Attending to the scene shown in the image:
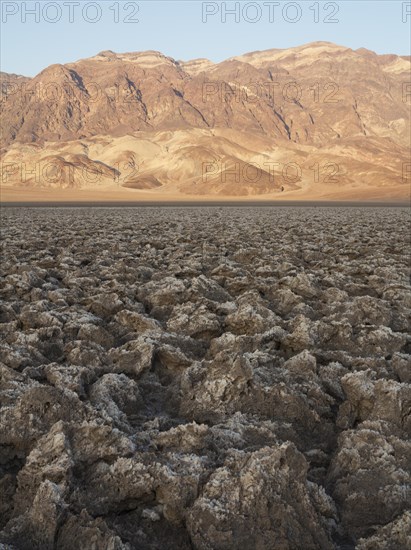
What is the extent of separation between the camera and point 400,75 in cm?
19412

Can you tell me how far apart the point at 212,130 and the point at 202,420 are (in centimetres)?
10931

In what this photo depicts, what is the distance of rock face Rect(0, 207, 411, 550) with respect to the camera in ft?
6.05

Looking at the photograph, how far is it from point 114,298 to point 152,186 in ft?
244

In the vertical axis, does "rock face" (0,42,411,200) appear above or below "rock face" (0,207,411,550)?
above

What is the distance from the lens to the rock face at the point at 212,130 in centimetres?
7688

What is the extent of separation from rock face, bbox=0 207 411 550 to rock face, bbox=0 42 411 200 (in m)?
58.9

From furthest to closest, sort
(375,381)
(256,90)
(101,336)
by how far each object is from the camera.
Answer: (256,90) → (101,336) → (375,381)

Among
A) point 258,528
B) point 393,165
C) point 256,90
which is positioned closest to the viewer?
point 258,528

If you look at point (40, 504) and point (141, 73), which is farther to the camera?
point (141, 73)

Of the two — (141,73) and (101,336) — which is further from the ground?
(141,73)

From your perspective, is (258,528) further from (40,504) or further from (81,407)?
(81,407)

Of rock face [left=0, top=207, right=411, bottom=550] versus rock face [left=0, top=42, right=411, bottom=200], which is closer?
rock face [left=0, top=207, right=411, bottom=550]

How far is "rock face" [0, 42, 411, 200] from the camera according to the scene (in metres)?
76.9

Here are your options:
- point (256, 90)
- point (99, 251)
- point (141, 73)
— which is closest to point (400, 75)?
point (256, 90)
